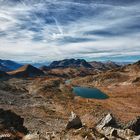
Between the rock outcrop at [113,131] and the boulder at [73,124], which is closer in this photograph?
the rock outcrop at [113,131]

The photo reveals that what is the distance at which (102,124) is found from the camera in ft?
139

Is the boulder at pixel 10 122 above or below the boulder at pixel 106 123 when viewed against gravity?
below

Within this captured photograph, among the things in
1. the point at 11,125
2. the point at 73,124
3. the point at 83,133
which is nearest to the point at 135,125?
the point at 73,124

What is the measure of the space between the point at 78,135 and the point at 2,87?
121 m

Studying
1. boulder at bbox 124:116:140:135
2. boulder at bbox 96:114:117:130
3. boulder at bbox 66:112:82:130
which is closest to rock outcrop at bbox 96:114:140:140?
boulder at bbox 96:114:117:130

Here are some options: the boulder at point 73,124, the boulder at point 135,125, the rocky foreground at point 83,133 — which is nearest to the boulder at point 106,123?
the rocky foreground at point 83,133

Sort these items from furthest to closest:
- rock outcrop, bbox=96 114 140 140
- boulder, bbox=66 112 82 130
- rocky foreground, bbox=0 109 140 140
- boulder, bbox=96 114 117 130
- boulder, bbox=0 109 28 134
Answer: boulder, bbox=0 109 28 134 < boulder, bbox=96 114 117 130 < boulder, bbox=66 112 82 130 < rock outcrop, bbox=96 114 140 140 < rocky foreground, bbox=0 109 140 140

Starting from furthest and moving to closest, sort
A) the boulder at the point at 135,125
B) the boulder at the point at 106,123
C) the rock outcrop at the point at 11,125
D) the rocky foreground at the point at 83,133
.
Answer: the boulder at the point at 135,125 < the rock outcrop at the point at 11,125 < the boulder at the point at 106,123 < the rocky foreground at the point at 83,133

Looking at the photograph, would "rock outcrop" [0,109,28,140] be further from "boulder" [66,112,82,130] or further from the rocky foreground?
"boulder" [66,112,82,130]

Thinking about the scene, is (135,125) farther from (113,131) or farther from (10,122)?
(10,122)

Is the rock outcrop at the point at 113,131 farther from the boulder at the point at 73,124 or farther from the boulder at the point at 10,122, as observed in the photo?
the boulder at the point at 10,122

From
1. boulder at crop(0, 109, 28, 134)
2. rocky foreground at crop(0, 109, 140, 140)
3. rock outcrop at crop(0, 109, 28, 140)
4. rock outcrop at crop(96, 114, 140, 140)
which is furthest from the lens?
boulder at crop(0, 109, 28, 134)

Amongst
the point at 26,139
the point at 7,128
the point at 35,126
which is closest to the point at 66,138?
the point at 26,139

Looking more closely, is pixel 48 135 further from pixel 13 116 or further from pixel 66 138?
pixel 13 116
